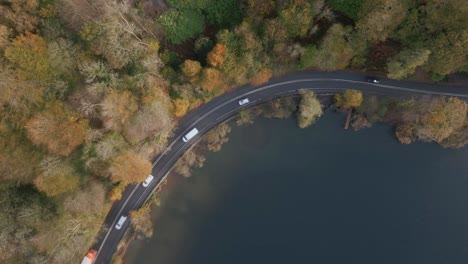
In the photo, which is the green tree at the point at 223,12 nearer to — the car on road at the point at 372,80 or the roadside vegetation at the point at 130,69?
the roadside vegetation at the point at 130,69

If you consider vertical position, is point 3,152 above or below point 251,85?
below

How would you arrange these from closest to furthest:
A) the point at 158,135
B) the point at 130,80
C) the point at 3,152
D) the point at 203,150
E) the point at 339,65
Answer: the point at 3,152 → the point at 130,80 → the point at 158,135 → the point at 339,65 → the point at 203,150

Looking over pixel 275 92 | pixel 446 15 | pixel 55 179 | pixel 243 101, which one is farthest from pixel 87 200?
pixel 446 15

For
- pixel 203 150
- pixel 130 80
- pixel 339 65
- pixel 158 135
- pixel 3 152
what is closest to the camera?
pixel 3 152

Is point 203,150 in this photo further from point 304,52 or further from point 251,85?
point 304,52

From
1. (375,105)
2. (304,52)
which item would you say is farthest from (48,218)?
(375,105)

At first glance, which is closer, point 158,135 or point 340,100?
point 158,135

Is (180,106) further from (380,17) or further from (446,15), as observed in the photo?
(446,15)
